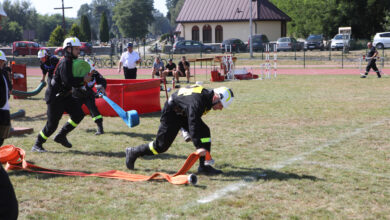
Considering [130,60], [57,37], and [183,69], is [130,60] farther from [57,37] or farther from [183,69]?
[57,37]

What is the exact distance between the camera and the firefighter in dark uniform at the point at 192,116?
18.5ft

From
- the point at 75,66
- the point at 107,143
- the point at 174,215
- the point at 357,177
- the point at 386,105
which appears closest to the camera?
the point at 174,215

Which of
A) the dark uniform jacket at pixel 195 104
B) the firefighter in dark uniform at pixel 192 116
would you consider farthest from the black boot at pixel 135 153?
the dark uniform jacket at pixel 195 104

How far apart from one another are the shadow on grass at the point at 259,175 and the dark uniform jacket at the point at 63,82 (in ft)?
9.65

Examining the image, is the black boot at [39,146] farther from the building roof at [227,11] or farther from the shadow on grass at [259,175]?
the building roof at [227,11]

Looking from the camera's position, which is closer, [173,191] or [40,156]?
[173,191]

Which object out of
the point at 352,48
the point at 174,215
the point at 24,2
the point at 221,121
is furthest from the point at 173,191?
the point at 24,2

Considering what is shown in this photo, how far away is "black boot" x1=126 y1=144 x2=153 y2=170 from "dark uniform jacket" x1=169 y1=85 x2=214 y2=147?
37.7 inches

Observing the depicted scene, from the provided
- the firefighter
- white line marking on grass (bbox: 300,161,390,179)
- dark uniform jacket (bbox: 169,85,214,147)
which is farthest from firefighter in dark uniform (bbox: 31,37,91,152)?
white line marking on grass (bbox: 300,161,390,179)

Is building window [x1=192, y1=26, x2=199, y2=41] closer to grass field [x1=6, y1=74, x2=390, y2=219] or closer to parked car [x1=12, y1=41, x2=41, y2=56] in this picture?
parked car [x1=12, y1=41, x2=41, y2=56]

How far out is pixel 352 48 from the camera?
46.0m

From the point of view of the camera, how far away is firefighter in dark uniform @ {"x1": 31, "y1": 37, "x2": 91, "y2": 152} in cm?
751

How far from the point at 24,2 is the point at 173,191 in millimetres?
127984

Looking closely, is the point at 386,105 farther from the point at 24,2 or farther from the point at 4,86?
the point at 24,2
